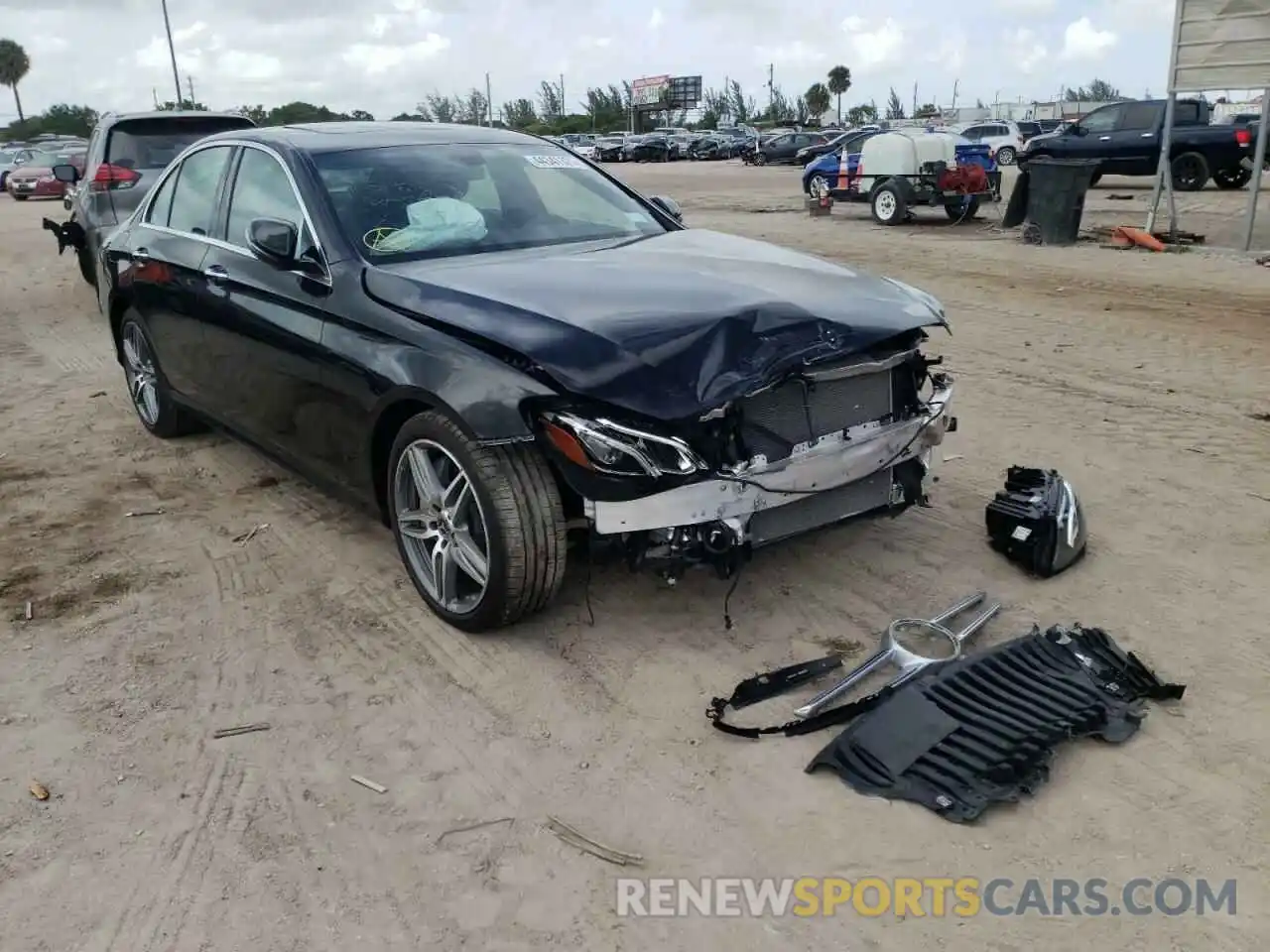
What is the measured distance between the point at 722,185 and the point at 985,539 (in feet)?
88.9

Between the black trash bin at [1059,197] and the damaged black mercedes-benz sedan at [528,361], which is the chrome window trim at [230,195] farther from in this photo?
the black trash bin at [1059,197]

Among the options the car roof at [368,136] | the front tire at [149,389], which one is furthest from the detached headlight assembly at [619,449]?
the front tire at [149,389]

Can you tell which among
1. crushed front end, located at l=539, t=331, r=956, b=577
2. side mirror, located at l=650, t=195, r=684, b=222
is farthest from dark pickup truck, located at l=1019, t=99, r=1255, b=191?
crushed front end, located at l=539, t=331, r=956, b=577

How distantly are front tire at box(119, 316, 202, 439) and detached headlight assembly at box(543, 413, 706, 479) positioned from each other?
11.0 feet

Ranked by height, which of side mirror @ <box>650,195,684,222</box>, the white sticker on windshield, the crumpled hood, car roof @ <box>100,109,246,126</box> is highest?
car roof @ <box>100,109,246,126</box>

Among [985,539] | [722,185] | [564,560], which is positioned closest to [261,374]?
[564,560]

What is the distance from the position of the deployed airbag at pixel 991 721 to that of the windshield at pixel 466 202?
2.39 meters

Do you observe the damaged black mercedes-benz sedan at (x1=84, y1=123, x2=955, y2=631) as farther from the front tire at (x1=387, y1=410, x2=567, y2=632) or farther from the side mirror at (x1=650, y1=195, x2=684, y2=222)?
the side mirror at (x1=650, y1=195, x2=684, y2=222)

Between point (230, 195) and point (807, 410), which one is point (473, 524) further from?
point (230, 195)

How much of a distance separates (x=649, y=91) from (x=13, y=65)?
174 ft

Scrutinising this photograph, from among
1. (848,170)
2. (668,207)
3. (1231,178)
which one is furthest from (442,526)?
(1231,178)

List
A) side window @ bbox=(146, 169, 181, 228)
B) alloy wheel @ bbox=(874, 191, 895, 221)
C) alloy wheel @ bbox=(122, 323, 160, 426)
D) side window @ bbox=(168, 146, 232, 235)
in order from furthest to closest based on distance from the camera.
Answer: alloy wheel @ bbox=(874, 191, 895, 221) < alloy wheel @ bbox=(122, 323, 160, 426) < side window @ bbox=(146, 169, 181, 228) < side window @ bbox=(168, 146, 232, 235)

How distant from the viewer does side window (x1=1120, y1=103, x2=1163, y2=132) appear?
2030 cm

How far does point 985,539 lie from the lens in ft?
14.3
